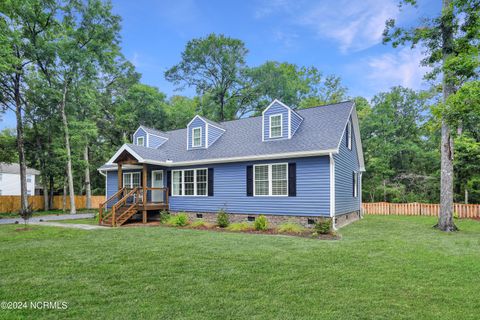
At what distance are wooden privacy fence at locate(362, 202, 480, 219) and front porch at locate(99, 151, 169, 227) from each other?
14200 mm

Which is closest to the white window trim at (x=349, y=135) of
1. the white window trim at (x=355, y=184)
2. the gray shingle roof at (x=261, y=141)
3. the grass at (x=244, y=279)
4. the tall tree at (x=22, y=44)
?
the gray shingle roof at (x=261, y=141)

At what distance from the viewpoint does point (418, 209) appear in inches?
688

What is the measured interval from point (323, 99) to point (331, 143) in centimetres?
2219

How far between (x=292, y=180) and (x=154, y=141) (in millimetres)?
10083

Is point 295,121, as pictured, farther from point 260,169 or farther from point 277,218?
point 277,218

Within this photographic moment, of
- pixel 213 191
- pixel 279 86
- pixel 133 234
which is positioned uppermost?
pixel 279 86

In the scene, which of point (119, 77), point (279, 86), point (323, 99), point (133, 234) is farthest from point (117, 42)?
point (323, 99)

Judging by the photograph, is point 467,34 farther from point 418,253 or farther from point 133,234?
point 133,234

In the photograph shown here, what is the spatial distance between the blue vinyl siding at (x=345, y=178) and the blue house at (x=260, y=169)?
0.14 ft

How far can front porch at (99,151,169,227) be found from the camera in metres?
13.2

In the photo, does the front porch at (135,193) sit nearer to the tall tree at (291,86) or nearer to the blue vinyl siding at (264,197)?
the blue vinyl siding at (264,197)

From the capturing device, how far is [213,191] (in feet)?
43.5

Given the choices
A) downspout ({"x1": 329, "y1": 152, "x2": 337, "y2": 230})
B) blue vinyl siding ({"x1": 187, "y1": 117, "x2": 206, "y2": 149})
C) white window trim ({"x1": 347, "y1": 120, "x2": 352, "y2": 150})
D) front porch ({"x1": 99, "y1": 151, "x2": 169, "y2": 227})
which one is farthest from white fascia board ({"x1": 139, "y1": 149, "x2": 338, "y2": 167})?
white window trim ({"x1": 347, "y1": 120, "x2": 352, "y2": 150})

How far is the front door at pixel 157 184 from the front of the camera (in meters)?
15.2
